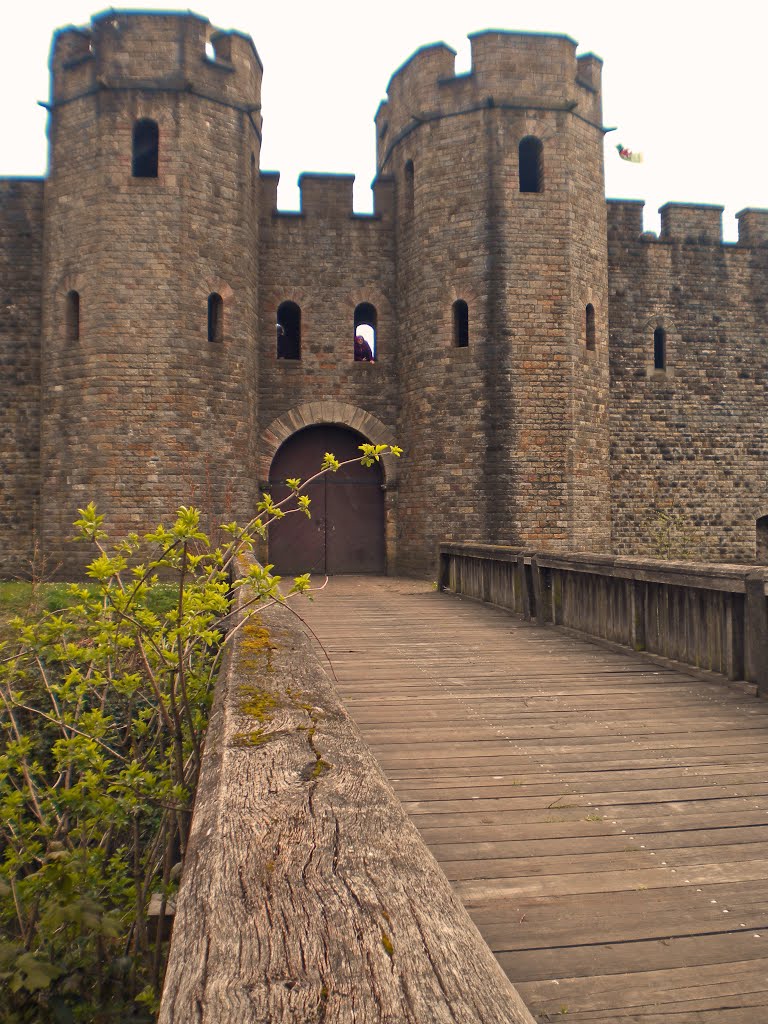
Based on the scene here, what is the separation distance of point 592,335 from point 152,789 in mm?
13048

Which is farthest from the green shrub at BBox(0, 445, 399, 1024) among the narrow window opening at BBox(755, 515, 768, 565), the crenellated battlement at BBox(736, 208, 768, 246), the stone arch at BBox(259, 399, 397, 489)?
the crenellated battlement at BBox(736, 208, 768, 246)

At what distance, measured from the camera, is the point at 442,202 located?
14297 mm

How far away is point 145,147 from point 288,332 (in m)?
4.32

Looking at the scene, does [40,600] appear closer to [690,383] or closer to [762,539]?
[690,383]

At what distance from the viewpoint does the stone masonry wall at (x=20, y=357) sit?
14.4 metres

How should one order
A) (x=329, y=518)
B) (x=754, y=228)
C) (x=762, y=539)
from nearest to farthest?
(x=329, y=518) → (x=754, y=228) → (x=762, y=539)

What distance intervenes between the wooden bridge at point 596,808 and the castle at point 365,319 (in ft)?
27.0

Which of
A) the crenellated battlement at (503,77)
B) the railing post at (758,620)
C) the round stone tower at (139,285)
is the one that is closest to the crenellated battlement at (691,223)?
the crenellated battlement at (503,77)

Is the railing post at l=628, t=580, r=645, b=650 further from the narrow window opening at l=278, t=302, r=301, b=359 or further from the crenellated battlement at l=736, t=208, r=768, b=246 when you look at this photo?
the crenellated battlement at l=736, t=208, r=768, b=246

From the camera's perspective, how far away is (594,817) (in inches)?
109

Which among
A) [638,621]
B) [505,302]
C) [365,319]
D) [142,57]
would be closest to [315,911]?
[638,621]

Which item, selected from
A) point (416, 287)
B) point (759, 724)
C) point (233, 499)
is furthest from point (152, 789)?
point (416, 287)

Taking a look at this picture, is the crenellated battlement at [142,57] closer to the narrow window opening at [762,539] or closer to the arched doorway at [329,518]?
the arched doorway at [329,518]

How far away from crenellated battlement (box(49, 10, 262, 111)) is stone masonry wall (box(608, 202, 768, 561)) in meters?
8.29
